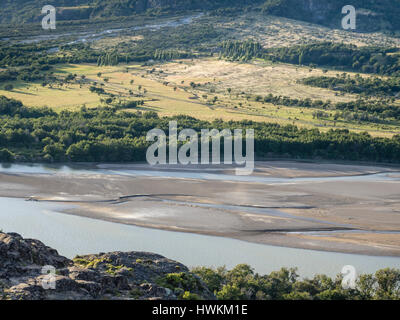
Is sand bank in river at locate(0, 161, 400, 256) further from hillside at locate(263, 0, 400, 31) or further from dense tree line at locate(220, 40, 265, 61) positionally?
hillside at locate(263, 0, 400, 31)

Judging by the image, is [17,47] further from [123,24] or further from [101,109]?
[101,109]

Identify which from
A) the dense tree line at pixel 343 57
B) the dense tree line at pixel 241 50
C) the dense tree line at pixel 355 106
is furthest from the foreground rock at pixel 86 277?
the dense tree line at pixel 241 50

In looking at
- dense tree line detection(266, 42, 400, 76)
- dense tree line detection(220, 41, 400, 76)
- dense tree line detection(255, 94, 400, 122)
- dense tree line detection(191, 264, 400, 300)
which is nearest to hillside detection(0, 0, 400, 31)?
dense tree line detection(220, 41, 400, 76)

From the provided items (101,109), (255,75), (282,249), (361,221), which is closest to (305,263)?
(282,249)

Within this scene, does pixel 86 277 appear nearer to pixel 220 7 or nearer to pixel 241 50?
pixel 241 50

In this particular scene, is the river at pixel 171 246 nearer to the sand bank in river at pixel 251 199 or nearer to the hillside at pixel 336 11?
the sand bank in river at pixel 251 199

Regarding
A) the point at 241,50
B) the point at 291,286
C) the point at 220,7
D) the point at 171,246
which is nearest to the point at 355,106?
the point at 241,50
